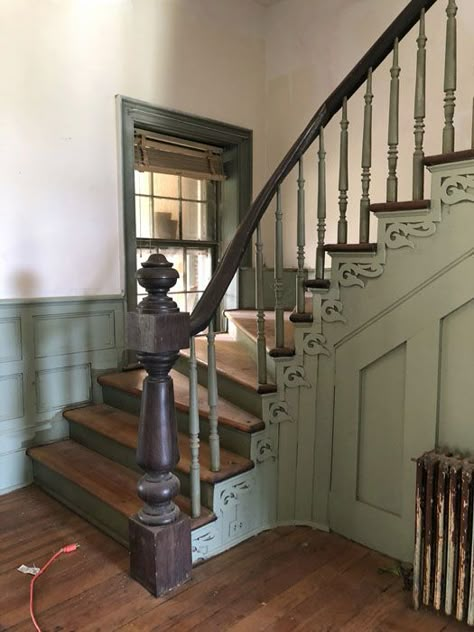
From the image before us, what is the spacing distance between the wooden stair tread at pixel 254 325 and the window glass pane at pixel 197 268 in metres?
0.35

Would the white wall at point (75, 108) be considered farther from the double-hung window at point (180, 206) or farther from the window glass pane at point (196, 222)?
the window glass pane at point (196, 222)

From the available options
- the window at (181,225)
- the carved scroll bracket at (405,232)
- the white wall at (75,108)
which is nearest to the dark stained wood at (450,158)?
the carved scroll bracket at (405,232)

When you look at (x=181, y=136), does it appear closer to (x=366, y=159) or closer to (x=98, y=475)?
(x=366, y=159)

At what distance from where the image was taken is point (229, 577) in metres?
1.85

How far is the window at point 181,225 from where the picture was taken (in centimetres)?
338

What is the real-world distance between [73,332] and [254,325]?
112 cm

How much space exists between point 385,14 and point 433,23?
1.22 feet

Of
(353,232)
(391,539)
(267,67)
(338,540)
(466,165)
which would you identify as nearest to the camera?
(466,165)

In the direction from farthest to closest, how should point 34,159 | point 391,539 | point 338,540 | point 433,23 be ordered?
point 433,23, point 34,159, point 338,540, point 391,539

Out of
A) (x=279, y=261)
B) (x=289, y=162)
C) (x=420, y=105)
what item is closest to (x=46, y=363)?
(x=279, y=261)

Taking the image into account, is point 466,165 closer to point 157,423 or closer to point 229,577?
point 157,423

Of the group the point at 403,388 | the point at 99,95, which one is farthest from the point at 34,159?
the point at 403,388

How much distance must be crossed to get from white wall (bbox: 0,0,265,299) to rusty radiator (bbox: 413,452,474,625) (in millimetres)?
2206

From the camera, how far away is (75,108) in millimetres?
2830
